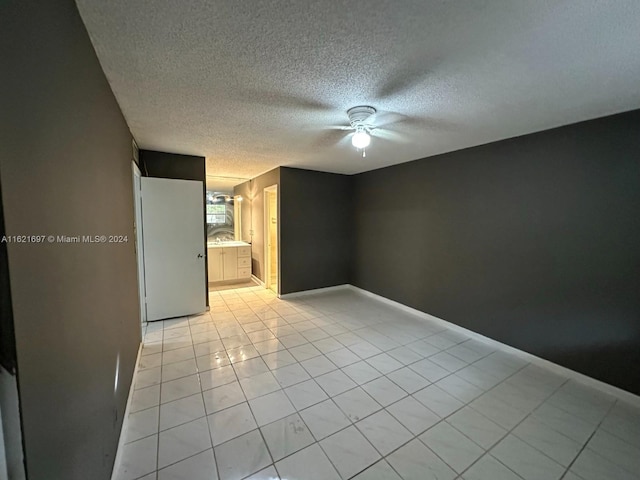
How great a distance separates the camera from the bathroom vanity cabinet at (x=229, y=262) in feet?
17.8

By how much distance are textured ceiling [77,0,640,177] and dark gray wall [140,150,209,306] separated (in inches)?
39.4

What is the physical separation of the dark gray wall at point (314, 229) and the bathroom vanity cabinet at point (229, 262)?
1.54 metres

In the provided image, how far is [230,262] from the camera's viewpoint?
5613mm

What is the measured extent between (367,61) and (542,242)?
99.8 inches

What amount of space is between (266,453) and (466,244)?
3064 millimetres

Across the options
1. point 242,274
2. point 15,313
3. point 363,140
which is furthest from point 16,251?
point 242,274

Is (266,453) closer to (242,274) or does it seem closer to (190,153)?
(190,153)

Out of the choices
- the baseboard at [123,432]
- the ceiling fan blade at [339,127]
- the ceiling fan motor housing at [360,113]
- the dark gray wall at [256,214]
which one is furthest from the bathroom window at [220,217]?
the ceiling fan motor housing at [360,113]

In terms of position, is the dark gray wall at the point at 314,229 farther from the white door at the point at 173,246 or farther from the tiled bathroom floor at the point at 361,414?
the tiled bathroom floor at the point at 361,414

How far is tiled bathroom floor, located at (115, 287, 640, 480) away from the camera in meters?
1.56

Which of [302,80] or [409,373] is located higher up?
[302,80]

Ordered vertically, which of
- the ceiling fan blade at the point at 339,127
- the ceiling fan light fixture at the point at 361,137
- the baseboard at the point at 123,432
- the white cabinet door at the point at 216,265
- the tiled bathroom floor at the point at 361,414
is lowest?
the tiled bathroom floor at the point at 361,414

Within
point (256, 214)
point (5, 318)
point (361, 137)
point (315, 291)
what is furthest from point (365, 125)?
point (256, 214)

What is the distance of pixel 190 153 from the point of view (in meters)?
3.58
